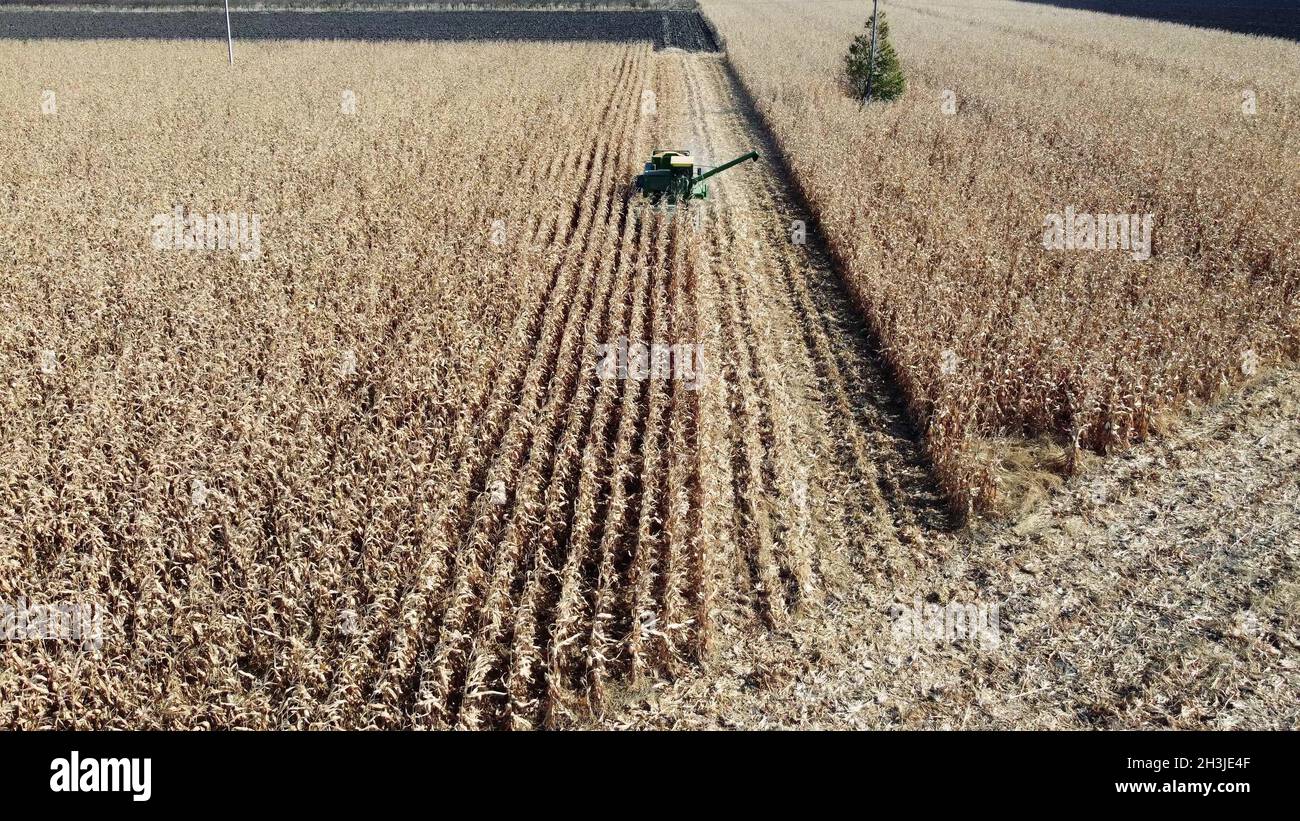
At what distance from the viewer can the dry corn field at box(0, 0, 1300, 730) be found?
6152 millimetres

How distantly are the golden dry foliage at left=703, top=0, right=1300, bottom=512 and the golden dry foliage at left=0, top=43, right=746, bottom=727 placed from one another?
3018mm

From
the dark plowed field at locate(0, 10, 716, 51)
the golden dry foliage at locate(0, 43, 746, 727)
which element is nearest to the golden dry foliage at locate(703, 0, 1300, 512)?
the golden dry foliage at locate(0, 43, 746, 727)

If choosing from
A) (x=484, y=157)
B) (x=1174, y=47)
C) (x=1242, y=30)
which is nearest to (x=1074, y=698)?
(x=484, y=157)

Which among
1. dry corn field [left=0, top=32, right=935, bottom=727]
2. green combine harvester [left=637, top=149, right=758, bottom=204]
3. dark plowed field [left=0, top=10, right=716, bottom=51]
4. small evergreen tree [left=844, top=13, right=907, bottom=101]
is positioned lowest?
dry corn field [left=0, top=32, right=935, bottom=727]

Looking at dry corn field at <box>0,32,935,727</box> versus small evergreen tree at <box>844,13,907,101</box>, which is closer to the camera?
dry corn field at <box>0,32,935,727</box>

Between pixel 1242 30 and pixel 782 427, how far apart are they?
167 feet

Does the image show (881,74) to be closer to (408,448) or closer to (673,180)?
(673,180)

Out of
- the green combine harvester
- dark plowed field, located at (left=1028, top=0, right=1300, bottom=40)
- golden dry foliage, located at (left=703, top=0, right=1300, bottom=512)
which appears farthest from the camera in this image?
dark plowed field, located at (left=1028, top=0, right=1300, bottom=40)

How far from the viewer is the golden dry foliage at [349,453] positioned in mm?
6004

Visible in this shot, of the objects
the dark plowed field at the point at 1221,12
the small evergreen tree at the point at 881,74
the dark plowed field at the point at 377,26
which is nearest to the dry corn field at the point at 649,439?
the small evergreen tree at the point at 881,74

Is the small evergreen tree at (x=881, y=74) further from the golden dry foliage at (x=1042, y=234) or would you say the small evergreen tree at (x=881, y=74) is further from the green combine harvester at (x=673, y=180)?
the green combine harvester at (x=673, y=180)

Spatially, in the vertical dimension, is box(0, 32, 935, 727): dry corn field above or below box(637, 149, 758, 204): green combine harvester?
below

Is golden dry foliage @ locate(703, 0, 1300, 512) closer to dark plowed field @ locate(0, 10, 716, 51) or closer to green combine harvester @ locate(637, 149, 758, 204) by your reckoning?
green combine harvester @ locate(637, 149, 758, 204)

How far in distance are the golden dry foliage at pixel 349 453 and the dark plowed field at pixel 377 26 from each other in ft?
105
